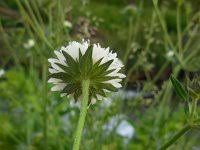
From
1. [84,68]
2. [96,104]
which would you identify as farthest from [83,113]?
[96,104]

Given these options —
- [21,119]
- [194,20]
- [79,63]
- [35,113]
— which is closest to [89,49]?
[79,63]

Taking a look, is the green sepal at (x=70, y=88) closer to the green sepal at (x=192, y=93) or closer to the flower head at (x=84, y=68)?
the flower head at (x=84, y=68)

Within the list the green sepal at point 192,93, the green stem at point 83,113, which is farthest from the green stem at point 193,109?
the green stem at point 83,113

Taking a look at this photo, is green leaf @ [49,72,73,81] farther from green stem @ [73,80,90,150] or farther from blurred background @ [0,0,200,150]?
blurred background @ [0,0,200,150]

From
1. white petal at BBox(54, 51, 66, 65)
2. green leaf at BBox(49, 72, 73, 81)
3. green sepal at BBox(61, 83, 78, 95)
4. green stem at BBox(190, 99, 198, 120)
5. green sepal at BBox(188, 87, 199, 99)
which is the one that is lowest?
green stem at BBox(190, 99, 198, 120)

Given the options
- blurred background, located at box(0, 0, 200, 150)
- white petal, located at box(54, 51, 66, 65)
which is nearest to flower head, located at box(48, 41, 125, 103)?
white petal, located at box(54, 51, 66, 65)

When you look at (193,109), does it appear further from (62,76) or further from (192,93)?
(62,76)

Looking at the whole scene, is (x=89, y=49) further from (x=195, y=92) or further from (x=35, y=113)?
(x=35, y=113)
